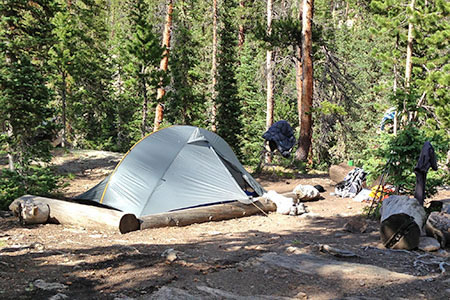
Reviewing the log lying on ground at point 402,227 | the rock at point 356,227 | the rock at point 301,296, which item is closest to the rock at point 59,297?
the rock at point 301,296

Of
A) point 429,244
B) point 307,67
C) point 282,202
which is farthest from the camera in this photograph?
point 307,67

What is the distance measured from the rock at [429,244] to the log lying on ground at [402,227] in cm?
11

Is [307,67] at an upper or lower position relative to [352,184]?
upper

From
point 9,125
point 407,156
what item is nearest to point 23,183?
point 9,125

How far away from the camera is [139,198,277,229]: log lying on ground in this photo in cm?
782

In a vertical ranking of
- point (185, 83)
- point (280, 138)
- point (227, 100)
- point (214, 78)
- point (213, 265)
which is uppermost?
point (214, 78)

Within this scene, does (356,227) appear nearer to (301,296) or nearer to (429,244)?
(429,244)

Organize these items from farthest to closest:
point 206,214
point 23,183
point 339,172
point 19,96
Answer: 1. point 339,172
2. point 23,183
3. point 19,96
4. point 206,214

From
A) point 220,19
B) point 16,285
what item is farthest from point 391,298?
A: point 220,19

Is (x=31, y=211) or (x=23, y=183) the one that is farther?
(x=23, y=183)

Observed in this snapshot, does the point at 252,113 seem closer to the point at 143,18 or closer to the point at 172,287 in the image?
the point at 143,18

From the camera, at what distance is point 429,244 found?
617 centimetres

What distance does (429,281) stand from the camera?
468cm

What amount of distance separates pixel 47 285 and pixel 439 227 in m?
5.98
